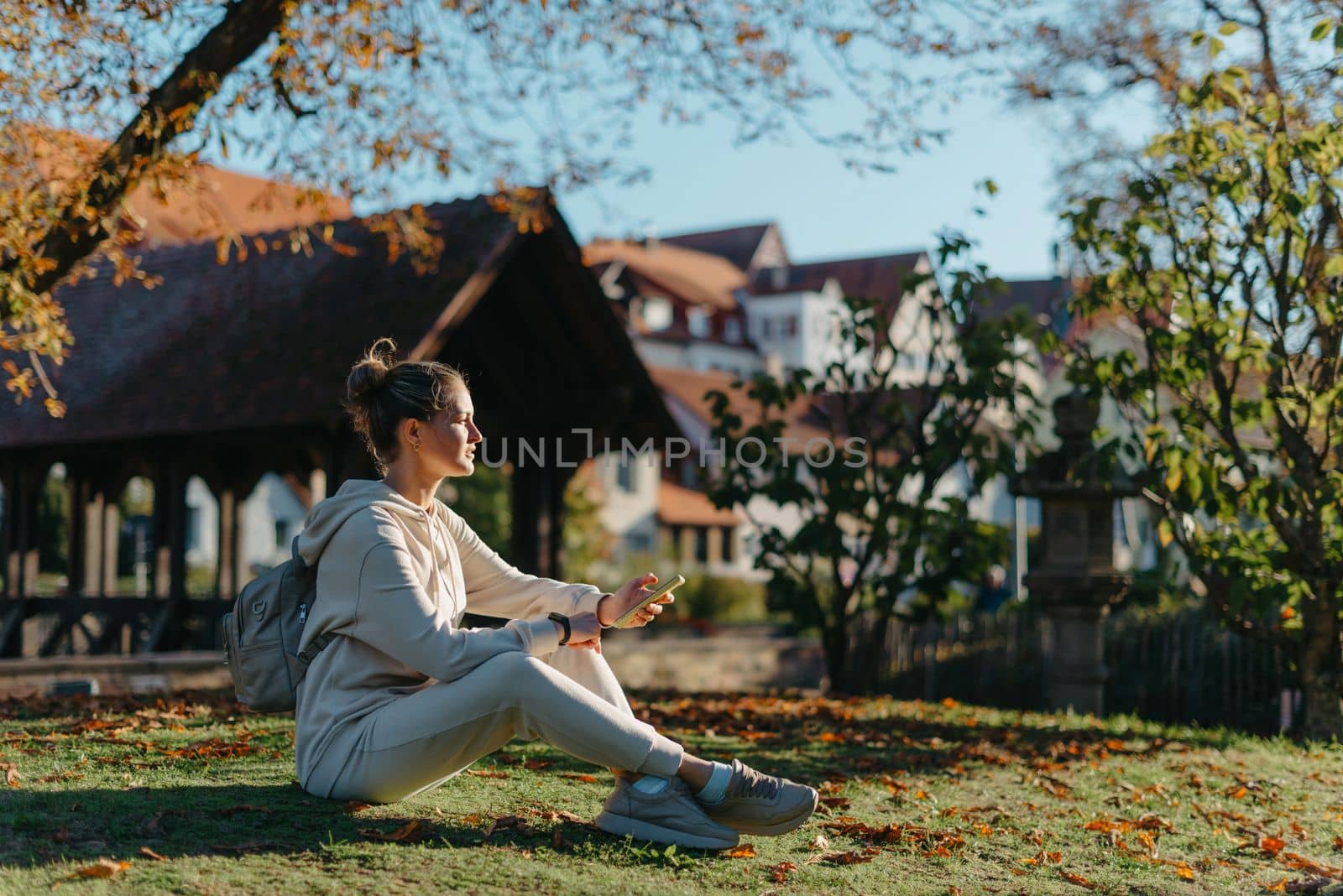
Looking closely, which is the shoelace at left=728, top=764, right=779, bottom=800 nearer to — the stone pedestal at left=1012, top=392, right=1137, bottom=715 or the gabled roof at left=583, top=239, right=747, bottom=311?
the stone pedestal at left=1012, top=392, right=1137, bottom=715

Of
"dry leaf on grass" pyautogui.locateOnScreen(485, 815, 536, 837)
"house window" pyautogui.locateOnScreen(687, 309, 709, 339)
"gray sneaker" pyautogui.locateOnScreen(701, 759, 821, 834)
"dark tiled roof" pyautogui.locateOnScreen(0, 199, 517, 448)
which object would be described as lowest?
"dry leaf on grass" pyautogui.locateOnScreen(485, 815, 536, 837)

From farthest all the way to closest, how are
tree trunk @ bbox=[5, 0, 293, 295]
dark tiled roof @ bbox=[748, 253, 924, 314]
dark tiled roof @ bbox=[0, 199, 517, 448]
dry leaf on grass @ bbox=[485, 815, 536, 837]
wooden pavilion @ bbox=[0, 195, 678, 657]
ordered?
dark tiled roof @ bbox=[748, 253, 924, 314] → wooden pavilion @ bbox=[0, 195, 678, 657] → dark tiled roof @ bbox=[0, 199, 517, 448] → tree trunk @ bbox=[5, 0, 293, 295] → dry leaf on grass @ bbox=[485, 815, 536, 837]

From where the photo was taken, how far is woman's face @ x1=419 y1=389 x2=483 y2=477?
182 inches

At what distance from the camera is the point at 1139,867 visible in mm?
5422

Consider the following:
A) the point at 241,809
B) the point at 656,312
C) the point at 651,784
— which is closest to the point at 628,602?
the point at 651,784

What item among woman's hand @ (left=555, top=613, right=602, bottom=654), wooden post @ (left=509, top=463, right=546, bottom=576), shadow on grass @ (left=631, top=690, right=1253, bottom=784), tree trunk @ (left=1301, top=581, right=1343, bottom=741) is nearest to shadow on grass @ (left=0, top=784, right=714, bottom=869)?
woman's hand @ (left=555, top=613, right=602, bottom=654)

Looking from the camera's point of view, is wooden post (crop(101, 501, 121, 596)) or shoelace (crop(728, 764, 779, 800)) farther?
wooden post (crop(101, 501, 121, 596))

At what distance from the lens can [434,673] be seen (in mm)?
4316

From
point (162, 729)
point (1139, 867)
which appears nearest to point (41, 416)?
point (162, 729)

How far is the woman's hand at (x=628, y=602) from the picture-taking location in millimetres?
4754

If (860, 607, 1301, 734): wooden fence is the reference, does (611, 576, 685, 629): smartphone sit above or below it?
above

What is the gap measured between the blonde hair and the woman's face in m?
0.02

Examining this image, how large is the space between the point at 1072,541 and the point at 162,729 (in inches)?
323

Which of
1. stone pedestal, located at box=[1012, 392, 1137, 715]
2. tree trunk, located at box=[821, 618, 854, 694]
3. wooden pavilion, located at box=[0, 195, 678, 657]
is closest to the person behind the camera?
stone pedestal, located at box=[1012, 392, 1137, 715]
